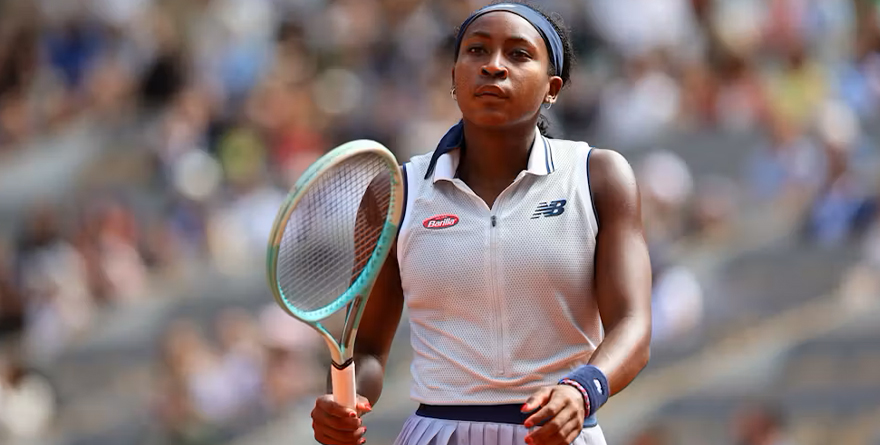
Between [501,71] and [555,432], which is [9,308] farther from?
[555,432]

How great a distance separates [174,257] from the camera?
1211 cm

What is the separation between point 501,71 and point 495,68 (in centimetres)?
2

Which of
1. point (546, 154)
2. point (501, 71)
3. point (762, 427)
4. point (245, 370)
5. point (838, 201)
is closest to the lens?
point (501, 71)

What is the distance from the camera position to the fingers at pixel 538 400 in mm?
3525

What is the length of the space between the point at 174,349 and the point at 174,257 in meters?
1.63

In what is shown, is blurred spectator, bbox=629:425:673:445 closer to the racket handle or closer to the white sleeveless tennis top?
the white sleeveless tennis top

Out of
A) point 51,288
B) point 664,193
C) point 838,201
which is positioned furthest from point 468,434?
point 51,288

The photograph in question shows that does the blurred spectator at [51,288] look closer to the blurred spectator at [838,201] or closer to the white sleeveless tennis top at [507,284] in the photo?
the blurred spectator at [838,201]

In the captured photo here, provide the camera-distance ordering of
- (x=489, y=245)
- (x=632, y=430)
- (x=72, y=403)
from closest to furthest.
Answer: (x=489, y=245) → (x=632, y=430) → (x=72, y=403)

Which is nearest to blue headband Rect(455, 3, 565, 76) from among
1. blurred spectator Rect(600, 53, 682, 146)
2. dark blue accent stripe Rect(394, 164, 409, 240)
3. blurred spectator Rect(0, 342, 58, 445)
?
dark blue accent stripe Rect(394, 164, 409, 240)

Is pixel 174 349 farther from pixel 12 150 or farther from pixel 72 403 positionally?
pixel 12 150

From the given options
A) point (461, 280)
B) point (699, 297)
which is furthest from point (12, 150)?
point (461, 280)

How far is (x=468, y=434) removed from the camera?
3.99 m

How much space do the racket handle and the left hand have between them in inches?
20.7
